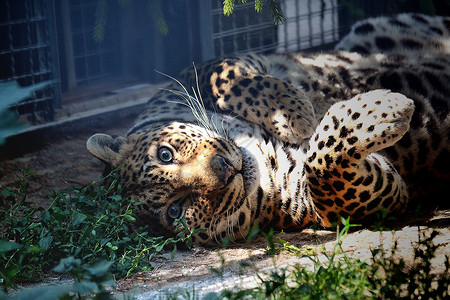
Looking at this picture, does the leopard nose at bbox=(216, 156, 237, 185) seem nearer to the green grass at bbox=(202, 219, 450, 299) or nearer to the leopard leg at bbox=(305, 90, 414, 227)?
the leopard leg at bbox=(305, 90, 414, 227)

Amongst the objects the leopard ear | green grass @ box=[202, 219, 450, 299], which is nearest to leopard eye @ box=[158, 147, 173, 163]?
the leopard ear

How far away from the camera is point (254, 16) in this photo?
23.6 ft

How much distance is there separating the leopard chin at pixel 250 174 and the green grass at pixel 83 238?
20.9 inches

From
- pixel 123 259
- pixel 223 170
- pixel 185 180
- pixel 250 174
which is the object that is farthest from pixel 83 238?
pixel 250 174

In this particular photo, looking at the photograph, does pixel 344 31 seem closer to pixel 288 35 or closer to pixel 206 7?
pixel 288 35

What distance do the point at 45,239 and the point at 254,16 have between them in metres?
4.18

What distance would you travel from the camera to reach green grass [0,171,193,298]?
3877 mm

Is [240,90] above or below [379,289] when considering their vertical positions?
above

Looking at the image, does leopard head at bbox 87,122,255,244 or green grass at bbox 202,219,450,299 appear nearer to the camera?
green grass at bbox 202,219,450,299

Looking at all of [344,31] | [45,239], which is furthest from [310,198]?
[344,31]

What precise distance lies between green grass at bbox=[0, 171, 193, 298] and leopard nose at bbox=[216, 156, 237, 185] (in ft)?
1.63

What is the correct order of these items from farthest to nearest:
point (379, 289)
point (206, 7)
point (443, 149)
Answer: point (206, 7)
point (443, 149)
point (379, 289)

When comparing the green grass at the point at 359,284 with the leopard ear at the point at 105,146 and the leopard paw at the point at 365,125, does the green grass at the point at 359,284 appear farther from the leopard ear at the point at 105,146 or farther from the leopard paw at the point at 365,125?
the leopard ear at the point at 105,146

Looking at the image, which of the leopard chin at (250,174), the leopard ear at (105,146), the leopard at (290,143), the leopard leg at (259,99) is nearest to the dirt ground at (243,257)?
the leopard at (290,143)
